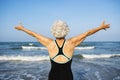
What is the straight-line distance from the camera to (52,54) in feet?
9.27

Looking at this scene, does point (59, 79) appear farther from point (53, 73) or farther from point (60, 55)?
point (60, 55)

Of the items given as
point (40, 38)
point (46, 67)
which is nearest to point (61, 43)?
point (40, 38)

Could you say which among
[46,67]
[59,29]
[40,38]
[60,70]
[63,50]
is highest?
[59,29]

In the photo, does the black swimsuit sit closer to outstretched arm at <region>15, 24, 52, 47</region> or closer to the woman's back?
the woman's back

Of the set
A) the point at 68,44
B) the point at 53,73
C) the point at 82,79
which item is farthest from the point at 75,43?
the point at 82,79

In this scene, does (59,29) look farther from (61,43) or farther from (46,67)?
(46,67)

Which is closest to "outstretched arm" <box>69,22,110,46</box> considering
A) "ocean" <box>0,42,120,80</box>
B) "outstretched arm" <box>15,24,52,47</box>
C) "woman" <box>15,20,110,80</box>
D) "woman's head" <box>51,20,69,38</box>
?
"woman" <box>15,20,110,80</box>

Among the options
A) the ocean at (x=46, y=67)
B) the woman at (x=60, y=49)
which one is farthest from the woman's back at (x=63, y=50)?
the ocean at (x=46, y=67)

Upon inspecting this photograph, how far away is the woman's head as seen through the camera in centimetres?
279

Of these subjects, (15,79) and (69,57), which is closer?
(69,57)

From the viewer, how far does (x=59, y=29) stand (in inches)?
110

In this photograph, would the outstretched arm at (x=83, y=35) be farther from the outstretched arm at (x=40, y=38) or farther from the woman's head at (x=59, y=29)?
the outstretched arm at (x=40, y=38)

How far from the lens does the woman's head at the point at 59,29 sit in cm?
279

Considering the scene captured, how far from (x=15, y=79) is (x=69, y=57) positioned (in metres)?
7.40
